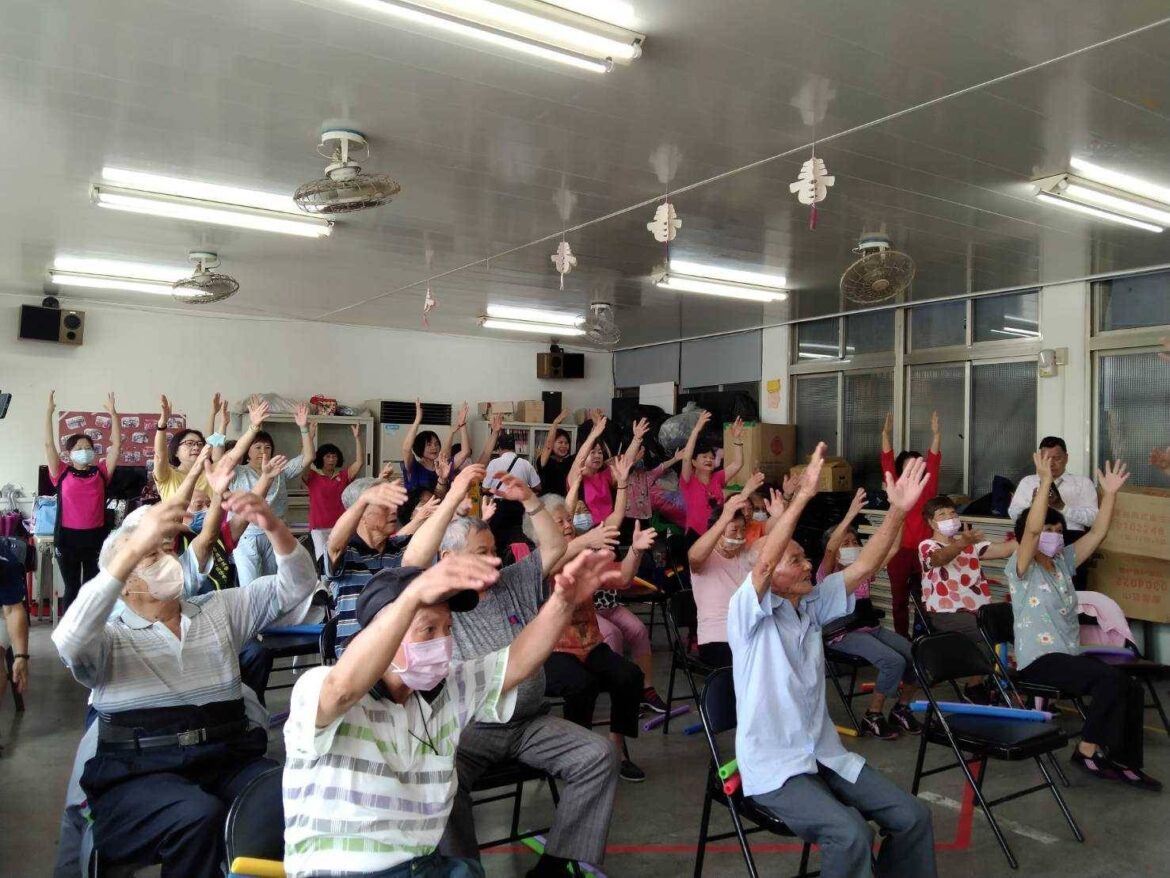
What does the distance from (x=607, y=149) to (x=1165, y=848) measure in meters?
3.85

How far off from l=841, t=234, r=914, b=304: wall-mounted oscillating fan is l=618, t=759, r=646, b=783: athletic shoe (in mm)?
3197

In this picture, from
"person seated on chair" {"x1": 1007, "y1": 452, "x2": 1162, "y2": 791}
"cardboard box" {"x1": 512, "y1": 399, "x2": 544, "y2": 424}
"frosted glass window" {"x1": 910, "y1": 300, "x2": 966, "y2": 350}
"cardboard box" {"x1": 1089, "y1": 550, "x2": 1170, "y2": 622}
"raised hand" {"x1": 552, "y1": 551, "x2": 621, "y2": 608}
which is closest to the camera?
"raised hand" {"x1": 552, "y1": 551, "x2": 621, "y2": 608}

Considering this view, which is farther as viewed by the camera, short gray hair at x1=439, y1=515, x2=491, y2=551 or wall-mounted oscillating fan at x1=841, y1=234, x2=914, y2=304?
wall-mounted oscillating fan at x1=841, y1=234, x2=914, y2=304

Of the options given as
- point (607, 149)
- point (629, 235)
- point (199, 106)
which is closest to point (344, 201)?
point (199, 106)

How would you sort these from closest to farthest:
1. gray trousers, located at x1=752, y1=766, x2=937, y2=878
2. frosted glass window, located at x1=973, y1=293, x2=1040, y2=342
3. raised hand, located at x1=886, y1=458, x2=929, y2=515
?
1. gray trousers, located at x1=752, y1=766, x2=937, y2=878
2. raised hand, located at x1=886, y1=458, x2=929, y2=515
3. frosted glass window, located at x1=973, y1=293, x2=1040, y2=342

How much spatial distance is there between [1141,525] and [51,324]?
962 cm

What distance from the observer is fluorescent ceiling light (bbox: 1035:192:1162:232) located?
16.1ft

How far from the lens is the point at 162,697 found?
2.42 m

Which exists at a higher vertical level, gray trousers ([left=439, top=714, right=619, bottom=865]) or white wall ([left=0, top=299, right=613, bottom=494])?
white wall ([left=0, top=299, right=613, bottom=494])

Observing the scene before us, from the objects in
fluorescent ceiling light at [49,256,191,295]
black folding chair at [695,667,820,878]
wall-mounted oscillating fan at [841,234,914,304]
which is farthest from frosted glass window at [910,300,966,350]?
fluorescent ceiling light at [49,256,191,295]

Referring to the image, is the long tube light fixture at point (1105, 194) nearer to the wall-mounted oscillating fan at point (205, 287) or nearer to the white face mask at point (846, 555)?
the white face mask at point (846, 555)

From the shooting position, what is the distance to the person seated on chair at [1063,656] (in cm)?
397

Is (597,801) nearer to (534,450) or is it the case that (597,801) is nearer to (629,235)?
(629,235)

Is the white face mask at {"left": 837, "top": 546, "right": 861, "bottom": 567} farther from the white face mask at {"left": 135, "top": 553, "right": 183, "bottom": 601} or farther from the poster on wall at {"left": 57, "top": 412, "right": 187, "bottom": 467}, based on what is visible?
the poster on wall at {"left": 57, "top": 412, "right": 187, "bottom": 467}
